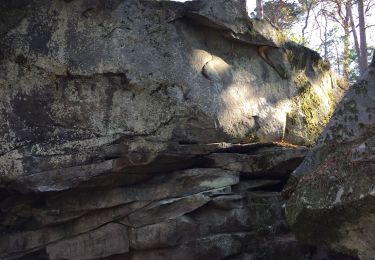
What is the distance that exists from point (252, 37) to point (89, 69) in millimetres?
3510

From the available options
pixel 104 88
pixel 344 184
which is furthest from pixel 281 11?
pixel 344 184

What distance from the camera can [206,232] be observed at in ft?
24.8

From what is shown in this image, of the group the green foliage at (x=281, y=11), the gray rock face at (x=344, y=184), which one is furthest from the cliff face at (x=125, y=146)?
the green foliage at (x=281, y=11)

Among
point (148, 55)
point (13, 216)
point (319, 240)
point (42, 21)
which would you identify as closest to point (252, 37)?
point (148, 55)

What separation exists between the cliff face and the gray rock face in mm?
1717

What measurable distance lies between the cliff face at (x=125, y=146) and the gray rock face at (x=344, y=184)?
5.63 feet

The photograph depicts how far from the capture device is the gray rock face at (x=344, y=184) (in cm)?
521

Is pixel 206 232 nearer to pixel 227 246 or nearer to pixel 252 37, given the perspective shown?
pixel 227 246

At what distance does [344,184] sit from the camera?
5445mm

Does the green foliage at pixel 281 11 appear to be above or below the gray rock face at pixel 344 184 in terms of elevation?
above

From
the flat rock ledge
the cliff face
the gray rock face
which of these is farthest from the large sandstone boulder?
the gray rock face

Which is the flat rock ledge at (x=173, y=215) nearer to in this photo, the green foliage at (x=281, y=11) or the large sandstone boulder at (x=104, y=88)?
the large sandstone boulder at (x=104, y=88)

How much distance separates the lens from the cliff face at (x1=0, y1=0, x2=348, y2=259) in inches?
300

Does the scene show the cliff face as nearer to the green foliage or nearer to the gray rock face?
the gray rock face
